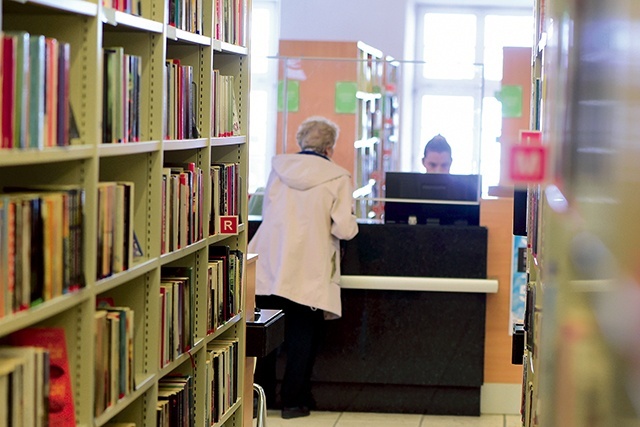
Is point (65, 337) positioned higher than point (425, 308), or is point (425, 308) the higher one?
point (65, 337)

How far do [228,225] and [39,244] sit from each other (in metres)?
1.61

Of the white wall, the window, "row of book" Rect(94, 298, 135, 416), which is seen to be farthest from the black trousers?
the window

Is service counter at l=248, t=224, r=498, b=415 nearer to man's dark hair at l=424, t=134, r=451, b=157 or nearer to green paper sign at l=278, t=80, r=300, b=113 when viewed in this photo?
man's dark hair at l=424, t=134, r=451, b=157

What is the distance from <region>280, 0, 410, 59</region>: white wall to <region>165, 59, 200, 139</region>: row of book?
6.20 meters

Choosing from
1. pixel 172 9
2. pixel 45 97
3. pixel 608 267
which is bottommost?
pixel 608 267

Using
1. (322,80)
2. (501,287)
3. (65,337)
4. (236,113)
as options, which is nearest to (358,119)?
(322,80)

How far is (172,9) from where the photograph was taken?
120 inches

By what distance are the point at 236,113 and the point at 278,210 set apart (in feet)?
6.10

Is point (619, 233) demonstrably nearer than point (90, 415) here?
Yes

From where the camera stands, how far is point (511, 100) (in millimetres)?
6328

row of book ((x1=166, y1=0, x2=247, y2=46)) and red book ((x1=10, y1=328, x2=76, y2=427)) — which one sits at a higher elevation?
row of book ((x1=166, y1=0, x2=247, y2=46))

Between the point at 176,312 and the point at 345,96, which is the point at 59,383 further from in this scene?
the point at 345,96

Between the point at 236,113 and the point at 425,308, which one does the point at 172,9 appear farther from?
the point at 425,308

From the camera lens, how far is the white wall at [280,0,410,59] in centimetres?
930
